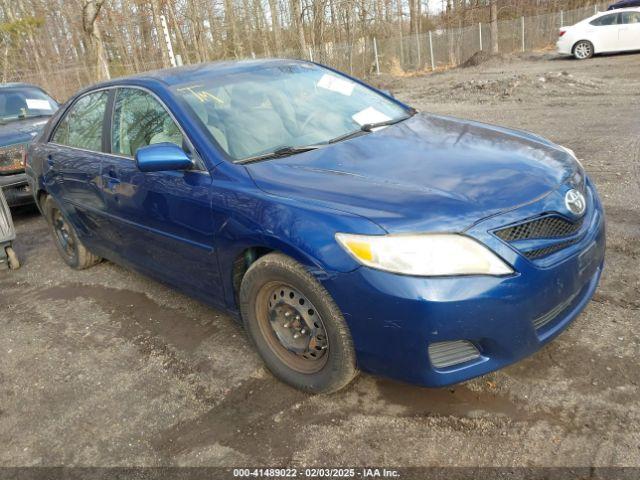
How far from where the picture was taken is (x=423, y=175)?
2.50 meters

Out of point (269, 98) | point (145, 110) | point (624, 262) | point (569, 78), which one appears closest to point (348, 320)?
point (269, 98)

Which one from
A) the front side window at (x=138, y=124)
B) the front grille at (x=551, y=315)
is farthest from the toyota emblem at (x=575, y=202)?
the front side window at (x=138, y=124)

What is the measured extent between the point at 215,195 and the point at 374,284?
109 centimetres

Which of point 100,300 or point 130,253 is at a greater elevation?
point 130,253

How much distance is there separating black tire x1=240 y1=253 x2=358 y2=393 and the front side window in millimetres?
1019

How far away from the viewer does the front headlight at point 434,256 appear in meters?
2.12

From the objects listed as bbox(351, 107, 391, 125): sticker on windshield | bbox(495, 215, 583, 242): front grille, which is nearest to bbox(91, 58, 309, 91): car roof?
bbox(351, 107, 391, 125): sticker on windshield

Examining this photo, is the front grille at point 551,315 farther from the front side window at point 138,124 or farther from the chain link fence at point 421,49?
the chain link fence at point 421,49

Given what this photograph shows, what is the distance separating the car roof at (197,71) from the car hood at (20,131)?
3642mm

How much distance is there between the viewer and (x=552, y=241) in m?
2.32

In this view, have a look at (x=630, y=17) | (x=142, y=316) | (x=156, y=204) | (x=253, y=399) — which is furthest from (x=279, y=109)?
(x=630, y=17)

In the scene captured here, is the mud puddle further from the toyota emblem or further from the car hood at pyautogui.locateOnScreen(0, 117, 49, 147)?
the car hood at pyautogui.locateOnScreen(0, 117, 49, 147)

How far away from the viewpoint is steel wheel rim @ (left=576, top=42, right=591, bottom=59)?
60.3ft

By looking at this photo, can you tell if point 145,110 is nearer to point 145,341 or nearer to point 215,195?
point 215,195
